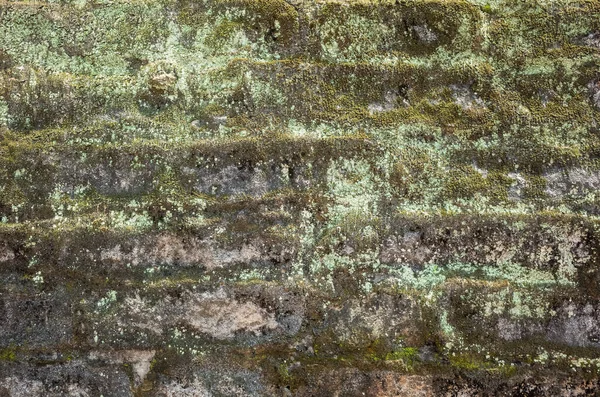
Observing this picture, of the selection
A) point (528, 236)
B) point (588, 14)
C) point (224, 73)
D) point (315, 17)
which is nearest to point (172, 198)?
point (224, 73)

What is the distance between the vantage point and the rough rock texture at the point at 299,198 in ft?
6.93

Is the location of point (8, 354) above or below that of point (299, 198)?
below

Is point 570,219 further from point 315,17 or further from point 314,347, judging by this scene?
point 315,17

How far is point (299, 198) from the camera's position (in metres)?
2.15

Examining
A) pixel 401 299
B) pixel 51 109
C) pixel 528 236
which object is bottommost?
pixel 401 299

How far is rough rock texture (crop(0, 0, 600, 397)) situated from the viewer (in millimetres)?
2113

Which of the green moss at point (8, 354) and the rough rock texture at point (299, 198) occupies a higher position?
the rough rock texture at point (299, 198)

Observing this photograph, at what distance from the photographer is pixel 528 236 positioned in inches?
84.2

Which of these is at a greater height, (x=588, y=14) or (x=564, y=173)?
(x=588, y=14)

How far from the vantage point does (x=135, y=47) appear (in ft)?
7.22

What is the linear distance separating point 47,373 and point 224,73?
152 centimetres

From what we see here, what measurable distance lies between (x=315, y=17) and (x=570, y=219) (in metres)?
1.44

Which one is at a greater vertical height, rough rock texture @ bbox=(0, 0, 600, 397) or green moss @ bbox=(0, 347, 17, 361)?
rough rock texture @ bbox=(0, 0, 600, 397)

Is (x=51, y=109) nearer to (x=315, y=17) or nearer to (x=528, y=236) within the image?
(x=315, y=17)
